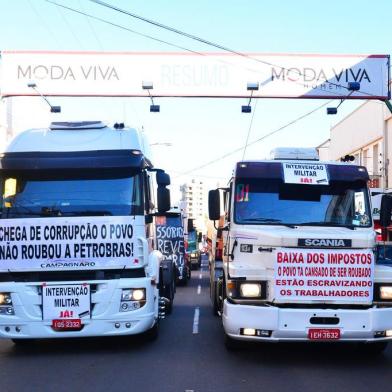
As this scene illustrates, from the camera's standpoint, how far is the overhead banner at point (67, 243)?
9227 mm

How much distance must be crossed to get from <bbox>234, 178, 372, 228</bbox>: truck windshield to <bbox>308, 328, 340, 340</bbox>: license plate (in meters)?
1.63

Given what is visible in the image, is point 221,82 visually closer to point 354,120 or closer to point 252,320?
point 252,320

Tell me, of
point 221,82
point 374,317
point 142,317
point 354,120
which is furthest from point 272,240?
point 354,120

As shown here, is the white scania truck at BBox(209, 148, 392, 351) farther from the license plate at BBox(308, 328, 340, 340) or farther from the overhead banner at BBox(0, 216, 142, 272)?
→ the overhead banner at BBox(0, 216, 142, 272)

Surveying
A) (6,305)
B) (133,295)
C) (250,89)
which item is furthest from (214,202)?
(250,89)

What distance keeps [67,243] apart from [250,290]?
2777 millimetres

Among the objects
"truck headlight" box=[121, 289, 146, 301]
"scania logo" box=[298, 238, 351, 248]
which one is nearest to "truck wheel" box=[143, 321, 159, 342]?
"truck headlight" box=[121, 289, 146, 301]

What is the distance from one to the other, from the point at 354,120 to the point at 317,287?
32.3 metres

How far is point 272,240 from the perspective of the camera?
855 cm

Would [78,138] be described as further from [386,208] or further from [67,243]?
[386,208]

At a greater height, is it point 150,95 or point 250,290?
point 150,95

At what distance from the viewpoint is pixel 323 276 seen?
8.41 metres

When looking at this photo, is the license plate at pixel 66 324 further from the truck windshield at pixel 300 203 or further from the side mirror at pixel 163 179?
the truck windshield at pixel 300 203

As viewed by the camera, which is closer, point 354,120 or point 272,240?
point 272,240
